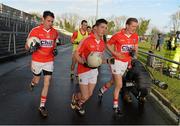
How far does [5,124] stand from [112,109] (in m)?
2.50

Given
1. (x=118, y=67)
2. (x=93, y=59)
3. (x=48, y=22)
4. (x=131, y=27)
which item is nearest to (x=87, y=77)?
(x=93, y=59)

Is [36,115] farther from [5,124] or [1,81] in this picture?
[1,81]

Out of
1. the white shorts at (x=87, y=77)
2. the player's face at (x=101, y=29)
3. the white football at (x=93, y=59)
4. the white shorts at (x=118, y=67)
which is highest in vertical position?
the player's face at (x=101, y=29)

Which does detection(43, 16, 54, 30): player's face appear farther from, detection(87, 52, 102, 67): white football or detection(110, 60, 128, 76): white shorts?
detection(110, 60, 128, 76): white shorts

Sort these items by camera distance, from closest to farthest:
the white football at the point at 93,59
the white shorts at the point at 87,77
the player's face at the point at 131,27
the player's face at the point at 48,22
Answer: the white football at the point at 93,59 < the white shorts at the point at 87,77 < the player's face at the point at 48,22 < the player's face at the point at 131,27

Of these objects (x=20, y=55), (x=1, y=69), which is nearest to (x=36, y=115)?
(x=1, y=69)

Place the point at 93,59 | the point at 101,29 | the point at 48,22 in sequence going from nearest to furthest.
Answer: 1. the point at 93,59
2. the point at 101,29
3. the point at 48,22

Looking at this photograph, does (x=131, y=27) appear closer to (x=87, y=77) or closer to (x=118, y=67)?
(x=118, y=67)

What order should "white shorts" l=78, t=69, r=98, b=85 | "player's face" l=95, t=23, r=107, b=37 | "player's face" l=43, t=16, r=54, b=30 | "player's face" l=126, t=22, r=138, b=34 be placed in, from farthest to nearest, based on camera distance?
"player's face" l=126, t=22, r=138, b=34, "player's face" l=43, t=16, r=54, b=30, "white shorts" l=78, t=69, r=98, b=85, "player's face" l=95, t=23, r=107, b=37

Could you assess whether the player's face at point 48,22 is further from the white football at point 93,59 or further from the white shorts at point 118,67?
the white shorts at point 118,67

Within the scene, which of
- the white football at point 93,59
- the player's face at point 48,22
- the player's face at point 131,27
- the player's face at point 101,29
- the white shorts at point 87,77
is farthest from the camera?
the player's face at point 131,27

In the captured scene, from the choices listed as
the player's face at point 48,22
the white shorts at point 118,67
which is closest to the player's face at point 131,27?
the white shorts at point 118,67

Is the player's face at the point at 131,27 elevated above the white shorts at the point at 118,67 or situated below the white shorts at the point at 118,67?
above

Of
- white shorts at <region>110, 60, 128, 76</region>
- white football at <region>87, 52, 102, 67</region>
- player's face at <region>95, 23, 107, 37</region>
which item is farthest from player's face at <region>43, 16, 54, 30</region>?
white shorts at <region>110, 60, 128, 76</region>
